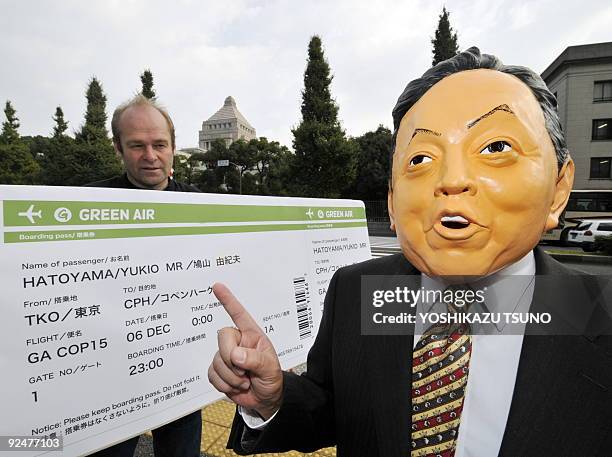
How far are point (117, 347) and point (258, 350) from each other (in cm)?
63

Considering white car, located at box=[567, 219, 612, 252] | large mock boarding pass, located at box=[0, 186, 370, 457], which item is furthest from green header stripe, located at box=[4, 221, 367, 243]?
white car, located at box=[567, 219, 612, 252]

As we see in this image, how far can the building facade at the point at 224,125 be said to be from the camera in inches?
3066

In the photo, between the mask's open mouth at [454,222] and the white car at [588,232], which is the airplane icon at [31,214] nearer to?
the mask's open mouth at [454,222]

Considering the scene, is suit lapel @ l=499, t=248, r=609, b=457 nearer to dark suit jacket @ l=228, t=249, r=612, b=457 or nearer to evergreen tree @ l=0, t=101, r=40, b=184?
dark suit jacket @ l=228, t=249, r=612, b=457

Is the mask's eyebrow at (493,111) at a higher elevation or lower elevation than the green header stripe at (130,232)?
higher

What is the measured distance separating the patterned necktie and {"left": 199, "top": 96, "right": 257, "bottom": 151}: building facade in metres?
80.0

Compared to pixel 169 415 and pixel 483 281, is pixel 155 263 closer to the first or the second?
pixel 169 415

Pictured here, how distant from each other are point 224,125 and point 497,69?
83.2 meters

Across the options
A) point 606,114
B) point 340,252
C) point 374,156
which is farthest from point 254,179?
point 340,252

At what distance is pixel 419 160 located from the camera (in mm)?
863

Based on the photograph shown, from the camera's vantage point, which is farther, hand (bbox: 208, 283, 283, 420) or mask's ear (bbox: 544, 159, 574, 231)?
hand (bbox: 208, 283, 283, 420)

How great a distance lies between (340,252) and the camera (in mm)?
2320

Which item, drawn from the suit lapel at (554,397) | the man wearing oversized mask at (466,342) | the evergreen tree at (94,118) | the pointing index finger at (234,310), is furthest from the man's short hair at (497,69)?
the evergreen tree at (94,118)

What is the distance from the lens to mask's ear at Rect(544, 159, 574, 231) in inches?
34.3
